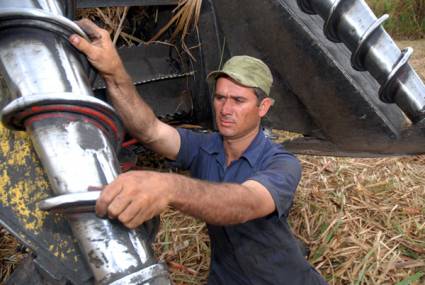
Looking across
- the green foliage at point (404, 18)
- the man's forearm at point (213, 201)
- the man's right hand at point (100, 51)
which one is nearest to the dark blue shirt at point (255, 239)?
the man's forearm at point (213, 201)

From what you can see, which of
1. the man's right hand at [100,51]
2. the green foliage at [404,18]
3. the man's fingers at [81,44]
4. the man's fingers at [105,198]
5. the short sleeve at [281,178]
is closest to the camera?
the man's fingers at [105,198]

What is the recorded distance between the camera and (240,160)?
2.21 metres

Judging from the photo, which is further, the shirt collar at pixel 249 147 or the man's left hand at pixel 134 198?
the shirt collar at pixel 249 147

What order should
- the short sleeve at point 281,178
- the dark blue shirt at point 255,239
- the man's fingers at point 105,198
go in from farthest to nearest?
1. the dark blue shirt at point 255,239
2. the short sleeve at point 281,178
3. the man's fingers at point 105,198

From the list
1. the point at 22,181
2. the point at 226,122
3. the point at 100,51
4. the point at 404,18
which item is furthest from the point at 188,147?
the point at 404,18

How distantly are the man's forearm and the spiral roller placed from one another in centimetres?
94

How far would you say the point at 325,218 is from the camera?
9.61 feet

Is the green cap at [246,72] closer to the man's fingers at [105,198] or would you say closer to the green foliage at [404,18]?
the man's fingers at [105,198]

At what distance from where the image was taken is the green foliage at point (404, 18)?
10.4 m

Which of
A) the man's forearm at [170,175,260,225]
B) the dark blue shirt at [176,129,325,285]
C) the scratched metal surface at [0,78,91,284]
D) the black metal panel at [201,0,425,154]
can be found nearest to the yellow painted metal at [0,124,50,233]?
the scratched metal surface at [0,78,91,284]

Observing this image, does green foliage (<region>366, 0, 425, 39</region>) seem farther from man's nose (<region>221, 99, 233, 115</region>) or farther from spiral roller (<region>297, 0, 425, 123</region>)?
man's nose (<region>221, 99, 233, 115</region>)

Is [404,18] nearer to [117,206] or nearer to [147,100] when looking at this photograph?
[147,100]

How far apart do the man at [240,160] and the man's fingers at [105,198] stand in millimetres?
609

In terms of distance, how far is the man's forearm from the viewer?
1.27 meters
